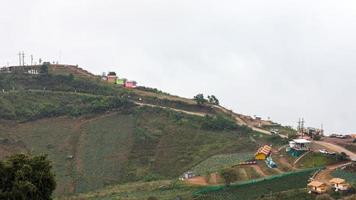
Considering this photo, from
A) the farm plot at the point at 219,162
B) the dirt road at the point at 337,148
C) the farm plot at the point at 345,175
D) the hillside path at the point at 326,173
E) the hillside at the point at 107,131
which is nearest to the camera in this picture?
the farm plot at the point at 345,175

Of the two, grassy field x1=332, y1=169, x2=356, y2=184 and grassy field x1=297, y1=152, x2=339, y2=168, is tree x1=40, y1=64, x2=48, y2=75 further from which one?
grassy field x1=332, y1=169, x2=356, y2=184

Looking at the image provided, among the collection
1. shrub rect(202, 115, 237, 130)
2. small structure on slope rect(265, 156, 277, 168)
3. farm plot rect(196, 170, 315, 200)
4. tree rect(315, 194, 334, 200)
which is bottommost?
farm plot rect(196, 170, 315, 200)

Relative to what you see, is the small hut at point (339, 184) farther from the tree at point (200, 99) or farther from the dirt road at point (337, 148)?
the tree at point (200, 99)

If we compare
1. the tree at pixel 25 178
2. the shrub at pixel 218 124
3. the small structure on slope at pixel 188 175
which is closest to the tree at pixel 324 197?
the small structure on slope at pixel 188 175

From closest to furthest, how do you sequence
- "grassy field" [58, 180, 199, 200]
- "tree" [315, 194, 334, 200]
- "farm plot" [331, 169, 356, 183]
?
1. "tree" [315, 194, 334, 200]
2. "farm plot" [331, 169, 356, 183]
3. "grassy field" [58, 180, 199, 200]

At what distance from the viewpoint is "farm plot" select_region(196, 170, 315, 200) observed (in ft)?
191

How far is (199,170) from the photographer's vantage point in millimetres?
72938

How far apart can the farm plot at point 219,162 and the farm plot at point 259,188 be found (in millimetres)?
9524

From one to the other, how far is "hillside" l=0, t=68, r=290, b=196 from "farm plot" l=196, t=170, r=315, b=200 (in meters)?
14.1

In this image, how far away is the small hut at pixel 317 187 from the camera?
180 ft

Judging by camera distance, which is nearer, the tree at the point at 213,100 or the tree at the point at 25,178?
the tree at the point at 25,178

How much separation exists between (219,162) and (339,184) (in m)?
21.8

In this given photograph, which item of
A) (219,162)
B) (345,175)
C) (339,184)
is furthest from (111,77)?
(339,184)

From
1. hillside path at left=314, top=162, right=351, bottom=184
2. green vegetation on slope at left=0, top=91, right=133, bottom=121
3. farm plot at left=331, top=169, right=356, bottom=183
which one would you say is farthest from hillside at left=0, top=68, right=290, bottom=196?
farm plot at left=331, top=169, right=356, bottom=183
